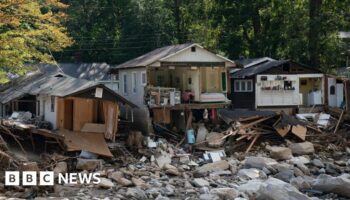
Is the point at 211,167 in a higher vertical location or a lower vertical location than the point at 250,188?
higher

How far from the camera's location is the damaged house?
119 feet

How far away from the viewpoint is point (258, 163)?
3112cm

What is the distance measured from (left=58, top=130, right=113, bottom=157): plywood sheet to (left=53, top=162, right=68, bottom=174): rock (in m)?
1.36

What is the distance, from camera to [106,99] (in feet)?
107

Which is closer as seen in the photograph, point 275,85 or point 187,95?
point 187,95

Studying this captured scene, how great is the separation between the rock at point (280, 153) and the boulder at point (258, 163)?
1550 millimetres

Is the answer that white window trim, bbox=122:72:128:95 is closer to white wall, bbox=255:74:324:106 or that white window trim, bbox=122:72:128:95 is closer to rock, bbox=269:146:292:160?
white wall, bbox=255:74:324:106

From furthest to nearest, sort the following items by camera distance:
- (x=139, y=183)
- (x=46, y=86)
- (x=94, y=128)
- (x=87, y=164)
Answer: (x=46, y=86) → (x=94, y=128) → (x=87, y=164) → (x=139, y=183)

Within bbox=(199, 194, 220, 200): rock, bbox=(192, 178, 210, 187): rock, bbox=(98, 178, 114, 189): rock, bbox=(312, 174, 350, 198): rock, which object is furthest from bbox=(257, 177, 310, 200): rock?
bbox=(98, 178, 114, 189): rock

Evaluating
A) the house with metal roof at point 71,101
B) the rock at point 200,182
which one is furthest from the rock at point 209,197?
the house with metal roof at point 71,101

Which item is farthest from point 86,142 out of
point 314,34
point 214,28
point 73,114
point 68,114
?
point 214,28

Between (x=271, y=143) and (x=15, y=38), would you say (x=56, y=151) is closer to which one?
(x=15, y=38)

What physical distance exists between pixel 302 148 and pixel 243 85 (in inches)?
390

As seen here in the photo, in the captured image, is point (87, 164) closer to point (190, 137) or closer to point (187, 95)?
point (190, 137)
